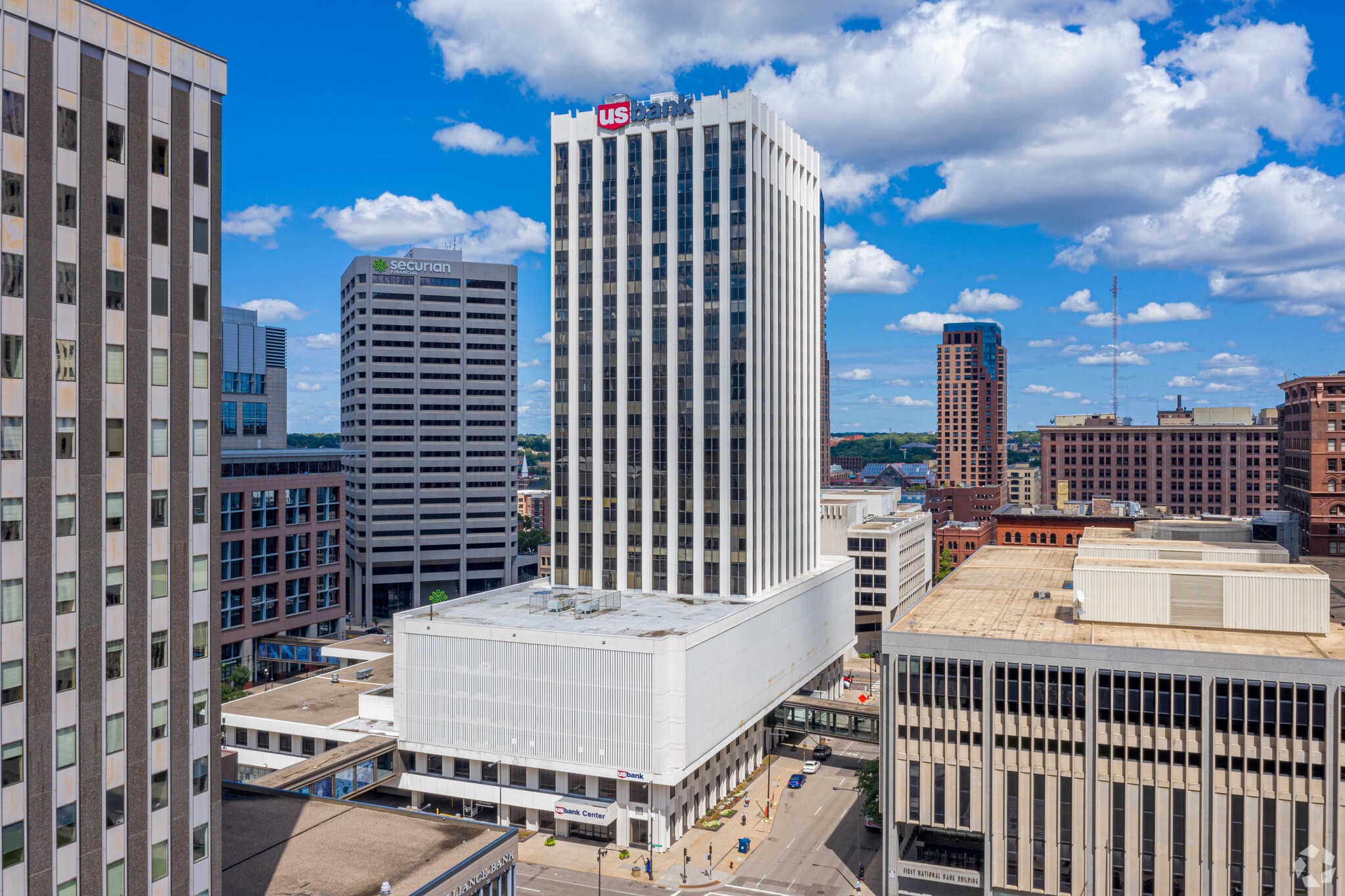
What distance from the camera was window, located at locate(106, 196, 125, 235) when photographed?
145 feet

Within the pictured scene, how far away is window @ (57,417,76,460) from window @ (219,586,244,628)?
11881 cm

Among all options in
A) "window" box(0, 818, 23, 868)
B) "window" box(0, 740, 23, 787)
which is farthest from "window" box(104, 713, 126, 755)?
"window" box(0, 818, 23, 868)

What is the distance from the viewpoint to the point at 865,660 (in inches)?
7087

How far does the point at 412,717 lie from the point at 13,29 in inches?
2921

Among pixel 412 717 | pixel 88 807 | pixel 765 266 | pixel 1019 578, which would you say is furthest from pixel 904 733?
pixel 765 266

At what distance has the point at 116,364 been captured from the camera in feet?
145

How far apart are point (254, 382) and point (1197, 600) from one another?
169360mm

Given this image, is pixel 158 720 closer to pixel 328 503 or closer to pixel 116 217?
pixel 116 217

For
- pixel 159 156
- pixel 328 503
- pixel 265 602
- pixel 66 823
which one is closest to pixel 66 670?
pixel 66 823

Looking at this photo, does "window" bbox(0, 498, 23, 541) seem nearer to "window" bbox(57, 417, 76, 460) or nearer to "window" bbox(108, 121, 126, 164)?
"window" bbox(57, 417, 76, 460)

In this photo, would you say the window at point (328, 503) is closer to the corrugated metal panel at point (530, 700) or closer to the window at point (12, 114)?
the corrugated metal panel at point (530, 700)

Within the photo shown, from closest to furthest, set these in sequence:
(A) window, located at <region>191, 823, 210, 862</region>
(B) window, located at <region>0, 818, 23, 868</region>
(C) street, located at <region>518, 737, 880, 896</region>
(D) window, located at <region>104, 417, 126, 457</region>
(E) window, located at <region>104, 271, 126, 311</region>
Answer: (B) window, located at <region>0, 818, 23, 868</region>
(E) window, located at <region>104, 271, 126, 311</region>
(D) window, located at <region>104, 417, 126, 457</region>
(A) window, located at <region>191, 823, 210, 862</region>
(C) street, located at <region>518, 737, 880, 896</region>

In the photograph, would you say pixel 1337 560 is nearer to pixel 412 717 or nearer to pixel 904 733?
pixel 904 733

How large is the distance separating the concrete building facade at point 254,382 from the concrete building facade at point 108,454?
142751 millimetres
